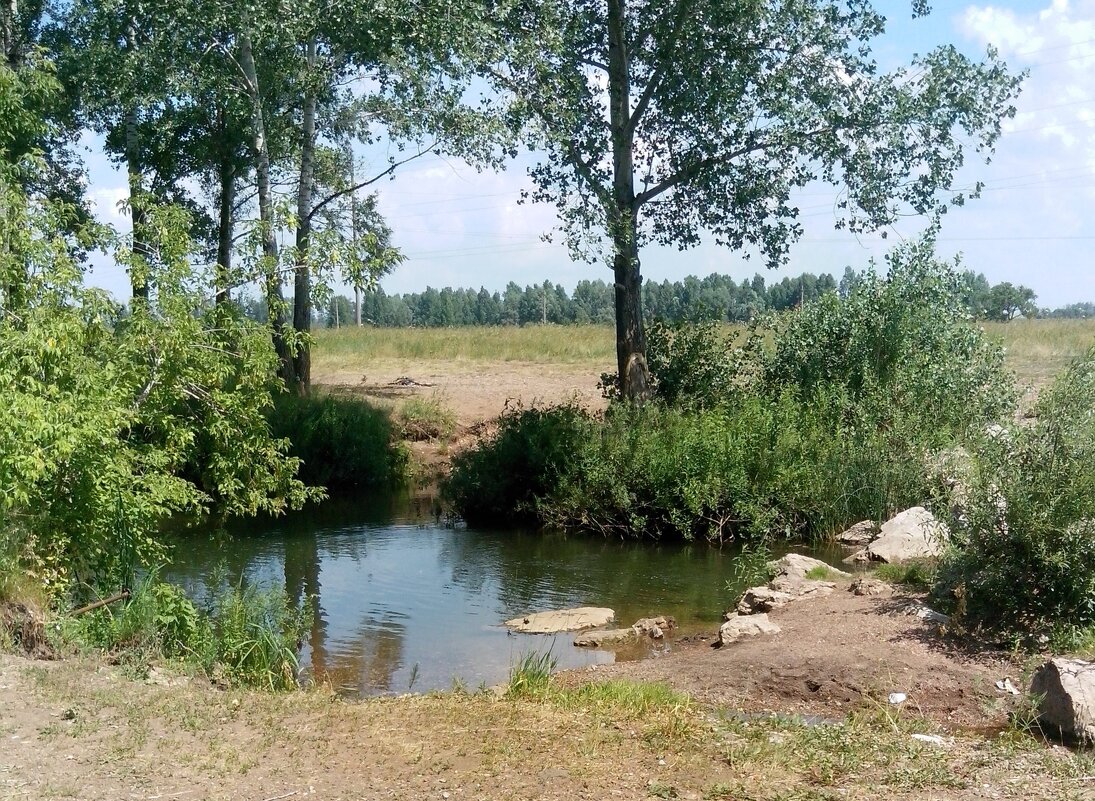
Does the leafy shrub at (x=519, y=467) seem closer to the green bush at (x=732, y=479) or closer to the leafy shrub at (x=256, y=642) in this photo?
the green bush at (x=732, y=479)

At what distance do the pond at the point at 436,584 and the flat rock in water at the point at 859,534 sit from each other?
0.73 meters

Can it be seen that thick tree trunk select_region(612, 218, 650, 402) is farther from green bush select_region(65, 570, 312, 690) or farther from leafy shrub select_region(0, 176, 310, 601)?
green bush select_region(65, 570, 312, 690)

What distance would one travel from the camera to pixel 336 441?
931 inches

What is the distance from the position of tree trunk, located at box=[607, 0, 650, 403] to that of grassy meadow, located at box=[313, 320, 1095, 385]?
17266mm

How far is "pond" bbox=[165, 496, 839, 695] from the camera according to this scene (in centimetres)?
1130

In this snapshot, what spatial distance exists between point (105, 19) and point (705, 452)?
46.4ft

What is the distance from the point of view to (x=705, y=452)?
17891 millimetres

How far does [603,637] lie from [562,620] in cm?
88

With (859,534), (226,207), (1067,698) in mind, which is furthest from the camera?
(226,207)

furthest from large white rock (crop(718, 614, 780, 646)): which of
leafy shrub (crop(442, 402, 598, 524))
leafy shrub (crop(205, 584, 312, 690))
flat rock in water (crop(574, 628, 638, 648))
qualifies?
leafy shrub (crop(442, 402, 598, 524))

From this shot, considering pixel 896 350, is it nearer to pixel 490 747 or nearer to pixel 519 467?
pixel 519 467

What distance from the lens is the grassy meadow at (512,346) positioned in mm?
39344

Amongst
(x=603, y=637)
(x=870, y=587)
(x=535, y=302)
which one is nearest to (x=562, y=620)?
(x=603, y=637)

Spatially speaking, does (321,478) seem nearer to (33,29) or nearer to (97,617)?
(33,29)
